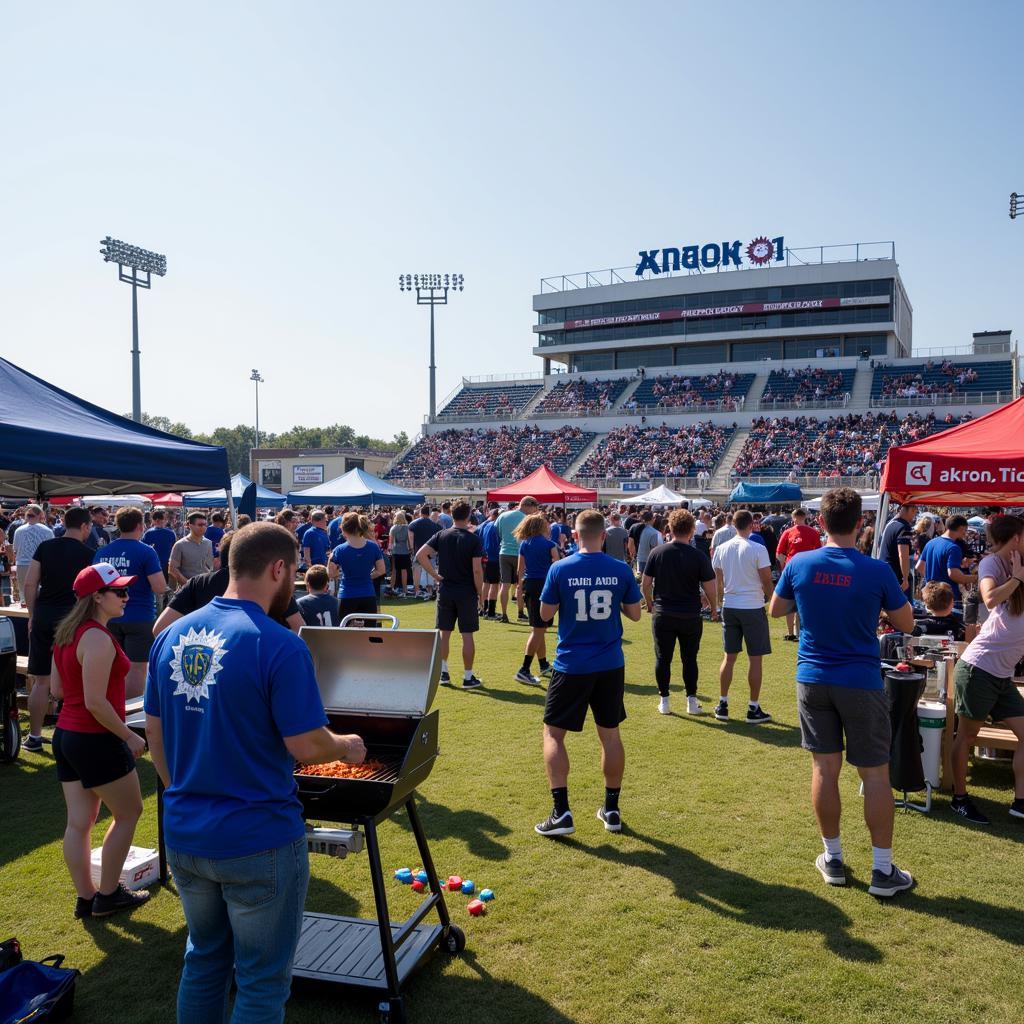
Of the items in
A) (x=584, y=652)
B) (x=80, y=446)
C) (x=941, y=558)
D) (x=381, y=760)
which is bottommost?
(x=381, y=760)

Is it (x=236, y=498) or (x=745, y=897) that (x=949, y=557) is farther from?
(x=236, y=498)

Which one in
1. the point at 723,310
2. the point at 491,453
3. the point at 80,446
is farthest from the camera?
the point at 723,310

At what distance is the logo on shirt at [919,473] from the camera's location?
20.4 feet

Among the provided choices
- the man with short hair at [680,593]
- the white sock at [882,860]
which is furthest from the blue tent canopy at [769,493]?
the white sock at [882,860]

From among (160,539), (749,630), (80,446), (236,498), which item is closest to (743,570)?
(749,630)

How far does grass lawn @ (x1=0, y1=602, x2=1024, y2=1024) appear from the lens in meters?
3.19

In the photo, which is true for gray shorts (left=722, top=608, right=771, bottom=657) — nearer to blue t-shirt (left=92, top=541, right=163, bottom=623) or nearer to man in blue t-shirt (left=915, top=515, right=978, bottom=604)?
man in blue t-shirt (left=915, top=515, right=978, bottom=604)

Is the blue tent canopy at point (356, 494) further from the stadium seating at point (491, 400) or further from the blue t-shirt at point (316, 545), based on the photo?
the stadium seating at point (491, 400)

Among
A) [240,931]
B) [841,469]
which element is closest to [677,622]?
[240,931]

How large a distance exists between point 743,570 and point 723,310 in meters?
46.2

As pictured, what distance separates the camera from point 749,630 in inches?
285

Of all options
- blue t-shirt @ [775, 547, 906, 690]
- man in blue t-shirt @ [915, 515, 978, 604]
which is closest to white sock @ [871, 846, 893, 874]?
blue t-shirt @ [775, 547, 906, 690]

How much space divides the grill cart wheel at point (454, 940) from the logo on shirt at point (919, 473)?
4.86m

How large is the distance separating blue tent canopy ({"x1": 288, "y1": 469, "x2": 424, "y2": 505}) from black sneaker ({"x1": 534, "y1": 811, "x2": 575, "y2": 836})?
14096 mm
